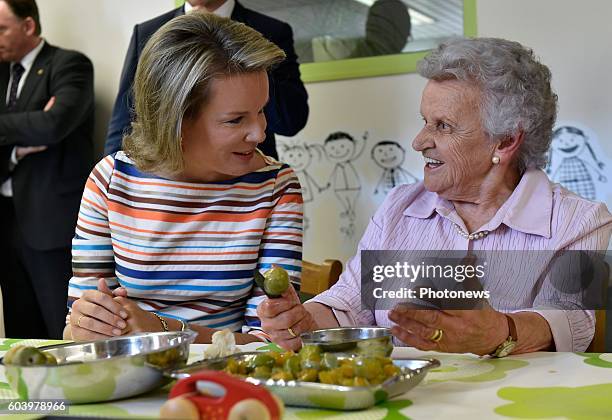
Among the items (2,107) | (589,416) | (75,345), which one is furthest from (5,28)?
(589,416)

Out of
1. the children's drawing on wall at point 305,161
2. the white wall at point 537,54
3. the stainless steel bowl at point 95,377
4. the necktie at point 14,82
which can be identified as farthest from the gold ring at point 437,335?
the necktie at point 14,82

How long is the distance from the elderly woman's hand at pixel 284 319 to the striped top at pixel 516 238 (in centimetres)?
26

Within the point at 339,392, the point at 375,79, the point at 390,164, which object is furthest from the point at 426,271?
the point at 375,79

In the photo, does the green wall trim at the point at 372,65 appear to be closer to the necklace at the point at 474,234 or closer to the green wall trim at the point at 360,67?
the green wall trim at the point at 360,67

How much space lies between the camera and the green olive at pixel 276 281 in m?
1.25

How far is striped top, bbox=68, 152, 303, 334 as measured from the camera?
5.49 ft

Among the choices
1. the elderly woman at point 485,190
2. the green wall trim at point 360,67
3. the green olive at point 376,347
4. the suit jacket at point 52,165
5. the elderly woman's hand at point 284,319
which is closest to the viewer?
the green olive at point 376,347

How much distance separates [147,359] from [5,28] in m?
2.63

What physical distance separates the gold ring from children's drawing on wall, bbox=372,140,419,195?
160 cm

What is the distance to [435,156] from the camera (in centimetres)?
175

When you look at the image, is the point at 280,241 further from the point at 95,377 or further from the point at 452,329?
the point at 95,377

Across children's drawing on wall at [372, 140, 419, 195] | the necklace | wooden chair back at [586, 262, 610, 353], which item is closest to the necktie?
A: children's drawing on wall at [372, 140, 419, 195]

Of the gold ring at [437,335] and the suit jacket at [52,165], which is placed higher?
the suit jacket at [52,165]

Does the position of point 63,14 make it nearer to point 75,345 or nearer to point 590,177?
point 590,177
